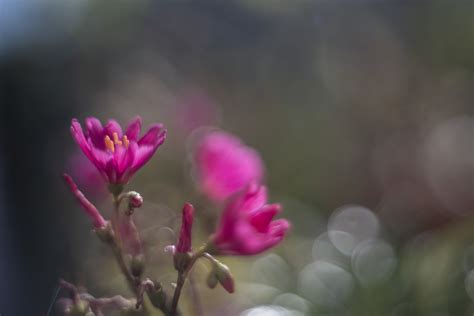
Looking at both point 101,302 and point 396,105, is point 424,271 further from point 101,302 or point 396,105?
point 396,105

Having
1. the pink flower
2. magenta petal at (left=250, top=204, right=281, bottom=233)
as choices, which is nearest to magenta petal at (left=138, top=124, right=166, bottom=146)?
the pink flower

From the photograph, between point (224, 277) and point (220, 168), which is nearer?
point (224, 277)

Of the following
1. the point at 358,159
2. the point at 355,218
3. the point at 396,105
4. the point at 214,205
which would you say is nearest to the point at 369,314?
the point at 214,205

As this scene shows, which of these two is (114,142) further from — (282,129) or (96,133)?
(282,129)

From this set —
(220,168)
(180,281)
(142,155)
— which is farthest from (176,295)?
(220,168)

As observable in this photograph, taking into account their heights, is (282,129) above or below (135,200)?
below
